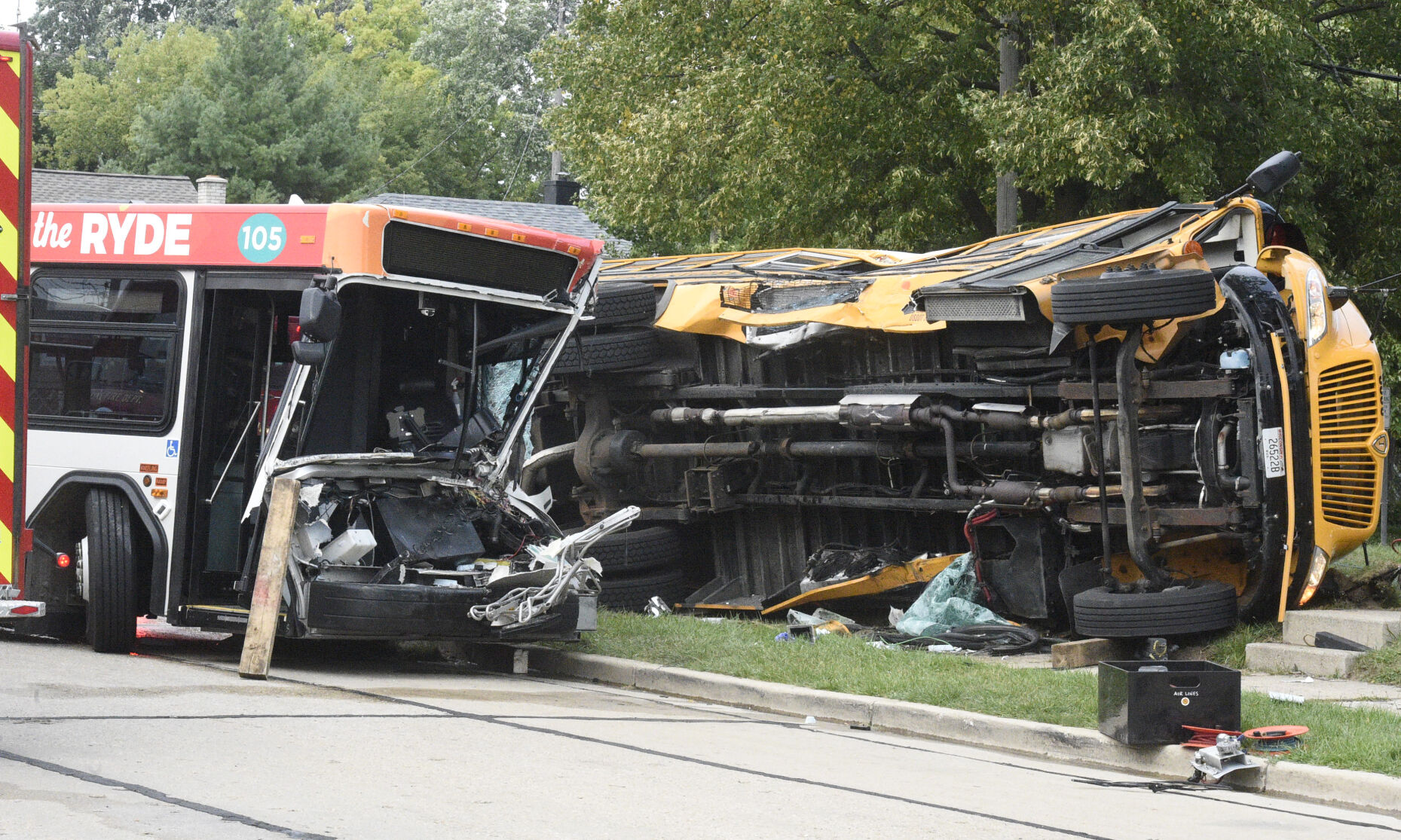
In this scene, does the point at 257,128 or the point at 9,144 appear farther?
the point at 257,128

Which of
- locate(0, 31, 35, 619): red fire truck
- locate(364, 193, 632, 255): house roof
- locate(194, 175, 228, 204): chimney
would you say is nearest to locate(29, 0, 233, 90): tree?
locate(364, 193, 632, 255): house roof

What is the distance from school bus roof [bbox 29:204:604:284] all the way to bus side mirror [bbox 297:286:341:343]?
1.42ft

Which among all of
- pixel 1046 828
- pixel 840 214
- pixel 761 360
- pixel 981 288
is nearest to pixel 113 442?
pixel 761 360

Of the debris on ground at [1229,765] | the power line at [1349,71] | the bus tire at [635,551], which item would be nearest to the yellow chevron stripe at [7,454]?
the debris on ground at [1229,765]

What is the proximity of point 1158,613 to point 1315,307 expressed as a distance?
223 centimetres

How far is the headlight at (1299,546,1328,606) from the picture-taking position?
32.6 feet

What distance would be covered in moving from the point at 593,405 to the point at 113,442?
14.0ft

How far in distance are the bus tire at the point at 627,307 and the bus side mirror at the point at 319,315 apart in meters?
4.07

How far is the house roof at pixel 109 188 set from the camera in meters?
29.5

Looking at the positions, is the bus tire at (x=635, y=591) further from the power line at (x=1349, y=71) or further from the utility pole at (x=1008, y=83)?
the power line at (x=1349, y=71)

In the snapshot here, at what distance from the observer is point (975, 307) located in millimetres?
10625

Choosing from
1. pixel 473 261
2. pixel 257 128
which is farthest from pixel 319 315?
pixel 257 128

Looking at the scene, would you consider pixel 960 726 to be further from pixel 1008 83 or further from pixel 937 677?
pixel 1008 83

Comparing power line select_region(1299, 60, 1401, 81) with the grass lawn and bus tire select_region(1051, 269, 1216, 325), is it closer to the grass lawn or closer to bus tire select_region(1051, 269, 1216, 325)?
bus tire select_region(1051, 269, 1216, 325)
